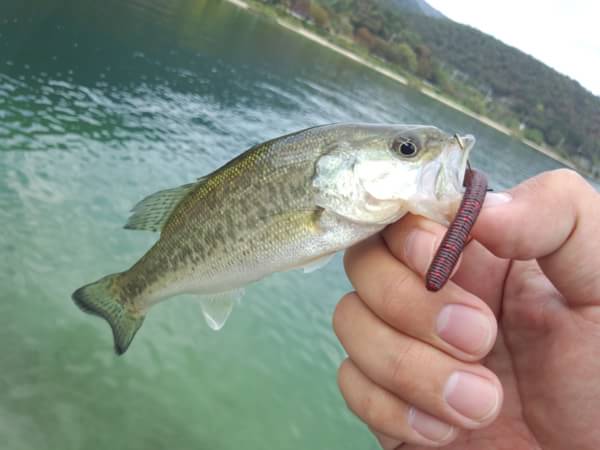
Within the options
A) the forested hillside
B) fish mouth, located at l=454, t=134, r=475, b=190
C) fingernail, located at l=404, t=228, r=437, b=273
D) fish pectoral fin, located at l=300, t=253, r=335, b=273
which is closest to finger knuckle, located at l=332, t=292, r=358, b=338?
fish pectoral fin, located at l=300, t=253, r=335, b=273

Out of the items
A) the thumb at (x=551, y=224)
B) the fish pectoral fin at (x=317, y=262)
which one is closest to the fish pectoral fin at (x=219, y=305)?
the fish pectoral fin at (x=317, y=262)

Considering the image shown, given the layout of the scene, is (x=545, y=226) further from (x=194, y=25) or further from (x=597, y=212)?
(x=194, y=25)

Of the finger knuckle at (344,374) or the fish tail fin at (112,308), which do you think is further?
the fish tail fin at (112,308)

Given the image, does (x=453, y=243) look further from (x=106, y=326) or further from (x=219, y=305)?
(x=106, y=326)

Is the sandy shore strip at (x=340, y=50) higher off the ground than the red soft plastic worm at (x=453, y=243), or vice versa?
the sandy shore strip at (x=340, y=50)

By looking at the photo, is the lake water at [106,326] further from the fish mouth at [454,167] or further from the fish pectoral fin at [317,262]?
the fish mouth at [454,167]

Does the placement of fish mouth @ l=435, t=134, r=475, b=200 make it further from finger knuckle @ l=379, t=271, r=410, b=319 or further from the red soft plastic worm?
finger knuckle @ l=379, t=271, r=410, b=319

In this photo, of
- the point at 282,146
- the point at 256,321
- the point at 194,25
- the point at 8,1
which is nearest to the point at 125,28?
the point at 8,1

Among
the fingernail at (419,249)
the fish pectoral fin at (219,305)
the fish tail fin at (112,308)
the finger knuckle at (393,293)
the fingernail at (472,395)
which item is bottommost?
the fish tail fin at (112,308)
